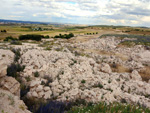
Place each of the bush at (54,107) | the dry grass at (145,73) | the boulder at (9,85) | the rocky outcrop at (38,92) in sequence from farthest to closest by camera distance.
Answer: the dry grass at (145,73)
the rocky outcrop at (38,92)
the boulder at (9,85)
the bush at (54,107)

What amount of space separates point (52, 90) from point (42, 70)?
1.75 metres

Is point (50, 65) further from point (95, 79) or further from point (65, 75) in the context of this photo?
point (95, 79)

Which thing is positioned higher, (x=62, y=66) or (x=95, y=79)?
(x=62, y=66)

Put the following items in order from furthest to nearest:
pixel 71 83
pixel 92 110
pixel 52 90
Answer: pixel 71 83 < pixel 52 90 < pixel 92 110

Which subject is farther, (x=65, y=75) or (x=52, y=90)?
(x=65, y=75)

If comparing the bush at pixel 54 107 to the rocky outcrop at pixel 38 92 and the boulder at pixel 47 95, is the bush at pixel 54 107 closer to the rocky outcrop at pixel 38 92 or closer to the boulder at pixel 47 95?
the boulder at pixel 47 95

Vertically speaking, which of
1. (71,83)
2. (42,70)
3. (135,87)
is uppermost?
(42,70)

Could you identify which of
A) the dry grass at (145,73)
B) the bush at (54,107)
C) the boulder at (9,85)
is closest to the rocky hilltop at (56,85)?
the boulder at (9,85)

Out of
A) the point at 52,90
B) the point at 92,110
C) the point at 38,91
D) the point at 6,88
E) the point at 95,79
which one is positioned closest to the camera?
the point at 92,110

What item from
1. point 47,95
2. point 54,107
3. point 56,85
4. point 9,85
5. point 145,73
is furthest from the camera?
point 145,73

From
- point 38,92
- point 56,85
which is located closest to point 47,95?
point 38,92

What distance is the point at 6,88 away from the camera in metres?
4.34

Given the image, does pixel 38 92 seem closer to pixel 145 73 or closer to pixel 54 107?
pixel 54 107

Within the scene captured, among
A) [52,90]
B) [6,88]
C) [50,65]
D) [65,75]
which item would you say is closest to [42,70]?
[50,65]
